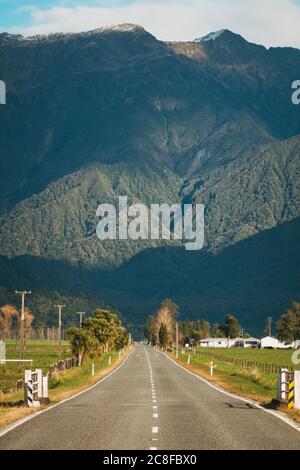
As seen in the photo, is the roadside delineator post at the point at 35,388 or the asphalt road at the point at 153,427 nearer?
the asphalt road at the point at 153,427

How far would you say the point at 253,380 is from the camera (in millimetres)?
68000

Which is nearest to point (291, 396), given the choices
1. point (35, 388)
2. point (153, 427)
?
point (153, 427)

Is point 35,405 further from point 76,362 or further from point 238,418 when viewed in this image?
point 76,362

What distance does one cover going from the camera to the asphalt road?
24.8m

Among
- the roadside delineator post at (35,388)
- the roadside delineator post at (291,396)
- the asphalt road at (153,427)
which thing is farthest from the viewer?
the roadside delineator post at (35,388)

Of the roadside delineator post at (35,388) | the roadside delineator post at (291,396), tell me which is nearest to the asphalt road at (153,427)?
the roadside delineator post at (35,388)

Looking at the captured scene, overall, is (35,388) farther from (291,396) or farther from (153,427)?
(153,427)

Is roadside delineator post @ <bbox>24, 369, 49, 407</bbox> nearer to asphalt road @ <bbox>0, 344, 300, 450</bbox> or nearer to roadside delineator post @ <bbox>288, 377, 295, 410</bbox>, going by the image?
asphalt road @ <bbox>0, 344, 300, 450</bbox>

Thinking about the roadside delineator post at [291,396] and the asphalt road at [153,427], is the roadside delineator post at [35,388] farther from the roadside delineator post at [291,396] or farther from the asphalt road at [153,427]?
the roadside delineator post at [291,396]

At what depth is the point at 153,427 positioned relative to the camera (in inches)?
1145

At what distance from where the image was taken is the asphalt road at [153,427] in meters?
A: 24.8

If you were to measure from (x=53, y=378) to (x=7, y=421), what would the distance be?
38.0 metres

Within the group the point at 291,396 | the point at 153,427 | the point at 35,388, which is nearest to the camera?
the point at 153,427
